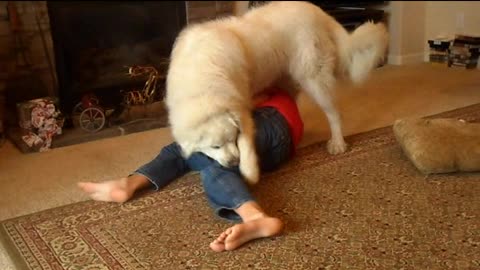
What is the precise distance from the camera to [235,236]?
1411 millimetres

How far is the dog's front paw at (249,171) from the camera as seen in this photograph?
5.62 feet

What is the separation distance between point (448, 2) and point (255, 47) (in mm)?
1681

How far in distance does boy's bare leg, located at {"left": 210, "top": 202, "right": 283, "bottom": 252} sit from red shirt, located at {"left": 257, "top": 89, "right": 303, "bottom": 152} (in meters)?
0.57

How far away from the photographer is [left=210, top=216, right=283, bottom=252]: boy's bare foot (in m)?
1.42

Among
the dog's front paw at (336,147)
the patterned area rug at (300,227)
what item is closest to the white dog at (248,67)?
the dog's front paw at (336,147)

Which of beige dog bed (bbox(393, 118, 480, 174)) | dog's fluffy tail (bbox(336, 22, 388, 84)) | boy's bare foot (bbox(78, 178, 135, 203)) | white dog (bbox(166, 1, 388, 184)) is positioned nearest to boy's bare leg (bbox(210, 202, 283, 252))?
white dog (bbox(166, 1, 388, 184))

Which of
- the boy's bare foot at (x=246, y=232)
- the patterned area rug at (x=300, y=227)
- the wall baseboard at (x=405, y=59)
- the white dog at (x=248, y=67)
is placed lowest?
the patterned area rug at (x=300, y=227)

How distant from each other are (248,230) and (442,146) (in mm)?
880

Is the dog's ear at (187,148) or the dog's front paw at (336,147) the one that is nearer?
the dog's ear at (187,148)

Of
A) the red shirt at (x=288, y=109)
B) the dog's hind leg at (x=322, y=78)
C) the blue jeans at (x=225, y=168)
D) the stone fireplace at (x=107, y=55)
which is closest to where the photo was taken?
the blue jeans at (x=225, y=168)

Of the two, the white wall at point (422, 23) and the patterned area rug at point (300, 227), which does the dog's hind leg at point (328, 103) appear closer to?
the patterned area rug at point (300, 227)

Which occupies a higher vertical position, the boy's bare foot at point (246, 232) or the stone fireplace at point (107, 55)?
the stone fireplace at point (107, 55)

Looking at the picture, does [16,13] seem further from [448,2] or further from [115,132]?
[448,2]

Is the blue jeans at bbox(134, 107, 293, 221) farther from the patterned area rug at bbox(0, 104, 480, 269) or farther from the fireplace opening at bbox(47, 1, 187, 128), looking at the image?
the fireplace opening at bbox(47, 1, 187, 128)
